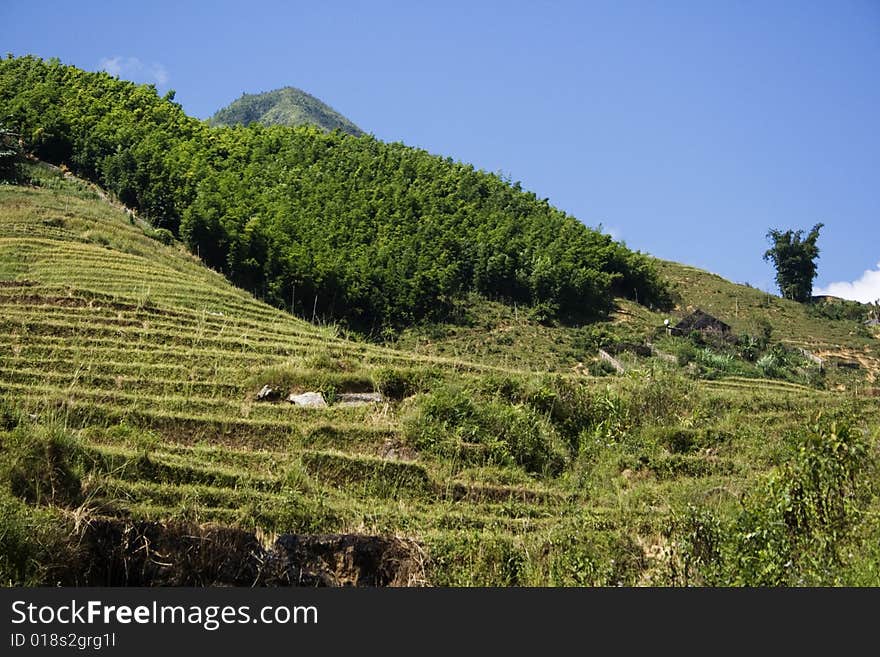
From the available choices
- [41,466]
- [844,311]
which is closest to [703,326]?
Result: [844,311]

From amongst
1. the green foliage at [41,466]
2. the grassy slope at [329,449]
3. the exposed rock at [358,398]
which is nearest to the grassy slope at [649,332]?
the grassy slope at [329,449]

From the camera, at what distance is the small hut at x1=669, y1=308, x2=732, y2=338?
52125 millimetres

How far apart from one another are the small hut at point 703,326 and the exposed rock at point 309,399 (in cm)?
3413

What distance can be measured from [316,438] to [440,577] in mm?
5651

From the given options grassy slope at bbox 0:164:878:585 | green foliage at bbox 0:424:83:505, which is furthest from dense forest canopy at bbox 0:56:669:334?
green foliage at bbox 0:424:83:505

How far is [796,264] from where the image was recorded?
69.0 meters

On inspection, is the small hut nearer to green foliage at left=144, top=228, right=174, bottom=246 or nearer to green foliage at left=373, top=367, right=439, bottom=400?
green foliage at left=144, top=228, right=174, bottom=246

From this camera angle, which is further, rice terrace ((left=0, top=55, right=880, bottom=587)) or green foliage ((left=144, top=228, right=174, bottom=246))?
green foliage ((left=144, top=228, right=174, bottom=246))

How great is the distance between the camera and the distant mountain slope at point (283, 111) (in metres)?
174

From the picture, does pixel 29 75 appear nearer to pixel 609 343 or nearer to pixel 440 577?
pixel 609 343

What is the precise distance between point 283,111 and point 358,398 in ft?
527

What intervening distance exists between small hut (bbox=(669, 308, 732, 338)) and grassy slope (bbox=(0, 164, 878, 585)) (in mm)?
27820

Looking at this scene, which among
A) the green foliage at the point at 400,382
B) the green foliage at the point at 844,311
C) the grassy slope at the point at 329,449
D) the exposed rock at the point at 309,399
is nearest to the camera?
the grassy slope at the point at 329,449

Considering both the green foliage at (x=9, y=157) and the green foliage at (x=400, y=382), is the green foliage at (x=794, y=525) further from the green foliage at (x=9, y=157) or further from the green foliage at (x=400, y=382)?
the green foliage at (x=9, y=157)
